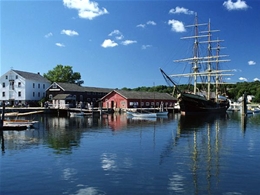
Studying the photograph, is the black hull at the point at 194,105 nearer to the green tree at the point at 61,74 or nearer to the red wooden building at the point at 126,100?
the red wooden building at the point at 126,100

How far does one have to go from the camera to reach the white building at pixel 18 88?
77.2 m

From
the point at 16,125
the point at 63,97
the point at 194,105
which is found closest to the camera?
the point at 16,125

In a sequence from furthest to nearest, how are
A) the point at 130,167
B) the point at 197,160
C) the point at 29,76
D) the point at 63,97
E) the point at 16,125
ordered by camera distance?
the point at 29,76 → the point at 63,97 → the point at 16,125 → the point at 197,160 → the point at 130,167

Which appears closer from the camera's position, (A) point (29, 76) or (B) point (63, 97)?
(B) point (63, 97)

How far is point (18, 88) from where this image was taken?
254 ft

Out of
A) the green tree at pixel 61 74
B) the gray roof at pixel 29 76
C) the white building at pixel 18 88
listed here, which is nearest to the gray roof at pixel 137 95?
the white building at pixel 18 88

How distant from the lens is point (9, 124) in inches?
1309

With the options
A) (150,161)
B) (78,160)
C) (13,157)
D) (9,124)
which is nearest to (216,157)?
(150,161)

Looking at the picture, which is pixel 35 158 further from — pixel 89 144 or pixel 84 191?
pixel 84 191

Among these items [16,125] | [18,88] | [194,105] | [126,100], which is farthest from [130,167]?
[18,88]

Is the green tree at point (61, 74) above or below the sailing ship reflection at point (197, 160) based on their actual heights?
above

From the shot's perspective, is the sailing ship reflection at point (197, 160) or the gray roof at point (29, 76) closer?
the sailing ship reflection at point (197, 160)

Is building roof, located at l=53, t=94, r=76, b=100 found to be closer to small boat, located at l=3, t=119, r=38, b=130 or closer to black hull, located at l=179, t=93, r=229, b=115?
black hull, located at l=179, t=93, r=229, b=115

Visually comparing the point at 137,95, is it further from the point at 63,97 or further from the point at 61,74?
the point at 61,74
